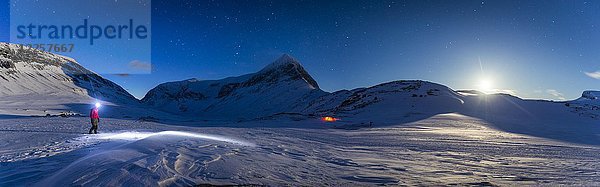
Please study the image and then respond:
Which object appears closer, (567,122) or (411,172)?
(411,172)

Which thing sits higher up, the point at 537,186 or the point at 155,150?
the point at 155,150

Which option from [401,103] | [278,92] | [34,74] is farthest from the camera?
[278,92]

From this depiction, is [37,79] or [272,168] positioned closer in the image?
[272,168]

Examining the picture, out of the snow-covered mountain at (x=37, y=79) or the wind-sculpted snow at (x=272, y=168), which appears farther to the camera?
the snow-covered mountain at (x=37, y=79)

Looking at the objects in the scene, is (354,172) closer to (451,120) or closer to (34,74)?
(451,120)

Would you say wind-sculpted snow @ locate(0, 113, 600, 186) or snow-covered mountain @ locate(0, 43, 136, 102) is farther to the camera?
snow-covered mountain @ locate(0, 43, 136, 102)

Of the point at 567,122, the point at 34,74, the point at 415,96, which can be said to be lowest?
the point at 567,122

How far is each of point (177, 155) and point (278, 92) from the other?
16690 centimetres

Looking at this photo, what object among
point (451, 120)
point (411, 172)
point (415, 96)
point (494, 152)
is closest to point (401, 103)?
point (415, 96)

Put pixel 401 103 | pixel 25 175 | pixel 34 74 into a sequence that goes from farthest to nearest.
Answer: pixel 34 74
pixel 401 103
pixel 25 175

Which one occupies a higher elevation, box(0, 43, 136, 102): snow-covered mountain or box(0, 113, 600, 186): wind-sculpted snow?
box(0, 43, 136, 102): snow-covered mountain

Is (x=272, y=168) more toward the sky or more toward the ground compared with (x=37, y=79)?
more toward the ground

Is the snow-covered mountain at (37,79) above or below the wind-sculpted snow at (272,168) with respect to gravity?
above

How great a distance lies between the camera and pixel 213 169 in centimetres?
725
